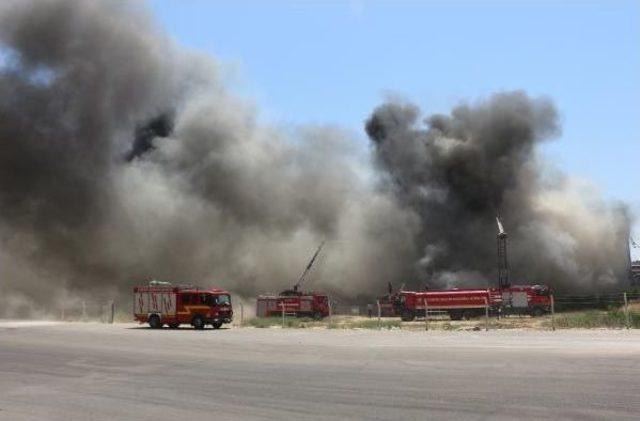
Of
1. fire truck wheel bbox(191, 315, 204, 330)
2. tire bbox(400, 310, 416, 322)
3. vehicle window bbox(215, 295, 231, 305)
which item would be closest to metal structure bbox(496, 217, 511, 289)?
tire bbox(400, 310, 416, 322)

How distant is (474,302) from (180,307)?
19.7 m

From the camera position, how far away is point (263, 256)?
69688mm

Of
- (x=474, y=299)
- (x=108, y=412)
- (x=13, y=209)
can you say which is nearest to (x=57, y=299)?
(x=13, y=209)

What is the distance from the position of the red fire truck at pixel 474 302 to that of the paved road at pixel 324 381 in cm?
2377

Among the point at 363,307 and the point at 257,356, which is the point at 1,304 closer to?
the point at 363,307

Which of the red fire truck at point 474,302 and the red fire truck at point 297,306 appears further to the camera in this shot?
the red fire truck at point 297,306

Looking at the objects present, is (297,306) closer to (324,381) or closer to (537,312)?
(537,312)

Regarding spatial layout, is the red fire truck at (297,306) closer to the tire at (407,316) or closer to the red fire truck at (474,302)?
the red fire truck at (474,302)

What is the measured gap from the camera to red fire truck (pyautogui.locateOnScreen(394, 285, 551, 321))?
150 feet

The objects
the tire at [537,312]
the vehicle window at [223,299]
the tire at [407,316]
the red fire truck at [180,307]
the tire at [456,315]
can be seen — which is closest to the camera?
the red fire truck at [180,307]

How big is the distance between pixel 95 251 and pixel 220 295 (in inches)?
1107

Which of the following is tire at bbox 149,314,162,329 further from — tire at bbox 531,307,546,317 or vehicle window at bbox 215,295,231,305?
tire at bbox 531,307,546,317

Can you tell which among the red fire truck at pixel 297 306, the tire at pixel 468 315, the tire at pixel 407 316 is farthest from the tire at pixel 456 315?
the red fire truck at pixel 297 306

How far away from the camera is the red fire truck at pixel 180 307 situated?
3638 centimetres
